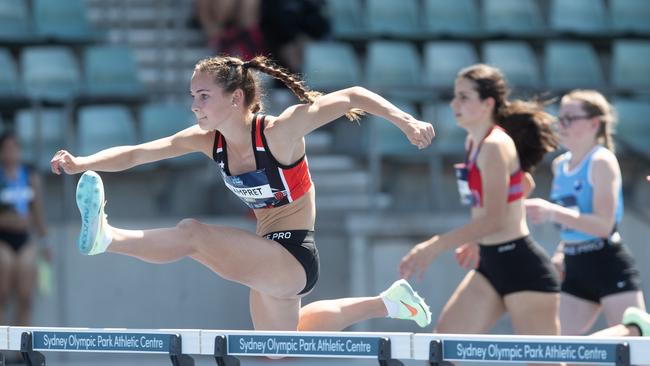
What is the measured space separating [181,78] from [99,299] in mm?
2656

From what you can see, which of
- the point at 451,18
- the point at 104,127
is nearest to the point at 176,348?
the point at 104,127

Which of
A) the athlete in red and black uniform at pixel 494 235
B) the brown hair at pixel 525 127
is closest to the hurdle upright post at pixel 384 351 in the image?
the athlete in red and black uniform at pixel 494 235

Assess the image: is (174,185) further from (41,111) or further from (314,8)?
(314,8)

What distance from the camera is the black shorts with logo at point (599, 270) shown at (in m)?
6.22

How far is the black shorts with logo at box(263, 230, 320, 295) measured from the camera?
530cm

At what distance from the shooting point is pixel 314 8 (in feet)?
37.1

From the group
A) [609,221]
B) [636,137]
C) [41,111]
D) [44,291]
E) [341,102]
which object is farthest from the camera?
[636,137]

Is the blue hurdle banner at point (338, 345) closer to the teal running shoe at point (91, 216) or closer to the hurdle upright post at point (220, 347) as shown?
the hurdle upright post at point (220, 347)

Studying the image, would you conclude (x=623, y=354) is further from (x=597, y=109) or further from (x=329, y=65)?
(x=329, y=65)

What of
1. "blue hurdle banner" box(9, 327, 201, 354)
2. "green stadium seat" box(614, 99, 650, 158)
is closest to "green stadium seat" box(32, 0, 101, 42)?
"green stadium seat" box(614, 99, 650, 158)

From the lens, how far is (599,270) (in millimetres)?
6250

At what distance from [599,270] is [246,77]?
216 centimetres

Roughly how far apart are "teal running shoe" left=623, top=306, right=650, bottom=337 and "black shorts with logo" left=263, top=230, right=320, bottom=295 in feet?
5.05

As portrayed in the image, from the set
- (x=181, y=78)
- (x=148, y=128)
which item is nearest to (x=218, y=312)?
(x=148, y=128)
